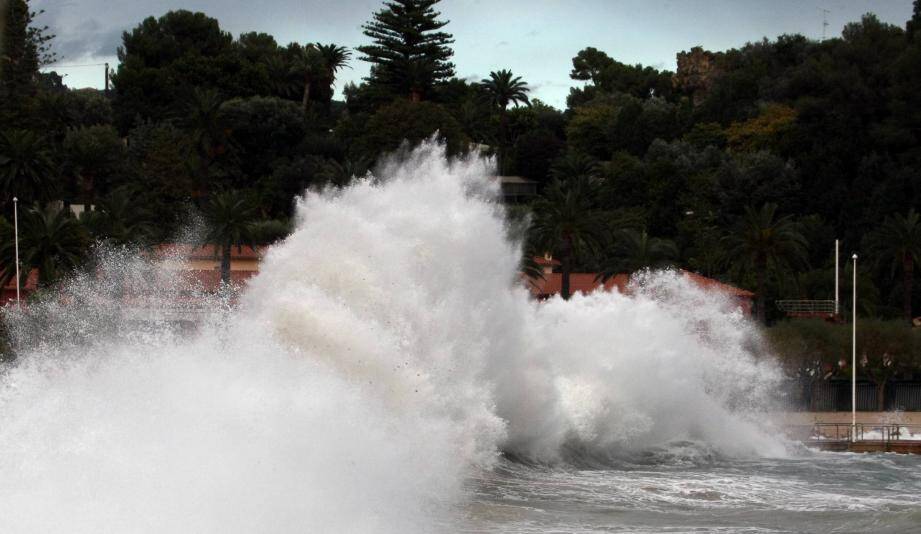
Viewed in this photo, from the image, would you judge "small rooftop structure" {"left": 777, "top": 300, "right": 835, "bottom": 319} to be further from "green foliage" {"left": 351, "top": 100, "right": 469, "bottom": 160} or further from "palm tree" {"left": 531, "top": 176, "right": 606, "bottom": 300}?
"green foliage" {"left": 351, "top": 100, "right": 469, "bottom": 160}

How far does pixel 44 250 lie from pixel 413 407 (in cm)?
3626

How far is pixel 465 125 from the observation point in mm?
109562

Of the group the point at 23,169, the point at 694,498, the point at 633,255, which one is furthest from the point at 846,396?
the point at 23,169

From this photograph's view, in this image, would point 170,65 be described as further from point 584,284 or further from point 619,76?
point 584,284

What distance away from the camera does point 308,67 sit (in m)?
117

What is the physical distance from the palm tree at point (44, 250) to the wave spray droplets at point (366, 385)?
15.1m

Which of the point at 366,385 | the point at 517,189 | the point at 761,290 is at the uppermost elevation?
the point at 517,189

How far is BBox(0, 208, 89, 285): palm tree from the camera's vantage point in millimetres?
55625

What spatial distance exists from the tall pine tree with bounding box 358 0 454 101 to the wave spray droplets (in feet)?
229

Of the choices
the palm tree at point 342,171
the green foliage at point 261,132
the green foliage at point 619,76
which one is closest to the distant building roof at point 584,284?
the palm tree at point 342,171

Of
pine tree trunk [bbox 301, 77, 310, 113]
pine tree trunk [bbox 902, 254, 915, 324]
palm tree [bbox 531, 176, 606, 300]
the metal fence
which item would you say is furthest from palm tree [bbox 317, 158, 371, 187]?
the metal fence

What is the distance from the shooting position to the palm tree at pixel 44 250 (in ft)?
182

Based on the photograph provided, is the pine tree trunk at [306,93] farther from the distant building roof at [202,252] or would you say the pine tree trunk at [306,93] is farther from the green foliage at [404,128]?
the distant building roof at [202,252]

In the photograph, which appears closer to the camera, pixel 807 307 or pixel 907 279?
pixel 807 307
